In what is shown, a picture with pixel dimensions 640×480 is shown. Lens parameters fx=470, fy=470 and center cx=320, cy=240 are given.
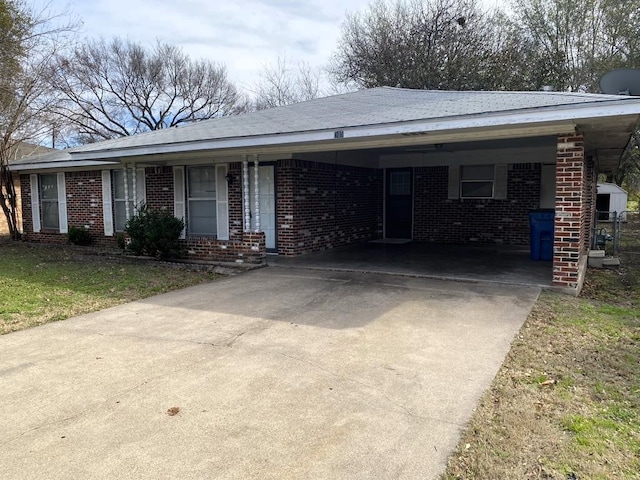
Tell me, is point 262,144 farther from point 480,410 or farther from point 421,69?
point 421,69

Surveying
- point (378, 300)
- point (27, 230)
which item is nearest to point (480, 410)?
point (378, 300)

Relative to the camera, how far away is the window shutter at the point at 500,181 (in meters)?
12.3

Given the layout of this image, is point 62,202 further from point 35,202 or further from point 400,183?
point 400,183

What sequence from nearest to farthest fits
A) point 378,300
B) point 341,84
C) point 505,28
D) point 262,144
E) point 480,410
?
point 480,410
point 378,300
point 262,144
point 505,28
point 341,84

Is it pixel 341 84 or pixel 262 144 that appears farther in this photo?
pixel 341 84

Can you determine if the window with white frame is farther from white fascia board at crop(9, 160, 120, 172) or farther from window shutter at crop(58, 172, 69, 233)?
window shutter at crop(58, 172, 69, 233)

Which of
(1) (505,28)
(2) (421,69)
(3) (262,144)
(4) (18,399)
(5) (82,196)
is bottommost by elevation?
(4) (18,399)

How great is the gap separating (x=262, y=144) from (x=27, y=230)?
10907 millimetres

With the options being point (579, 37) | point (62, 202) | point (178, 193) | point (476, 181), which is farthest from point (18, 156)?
point (579, 37)

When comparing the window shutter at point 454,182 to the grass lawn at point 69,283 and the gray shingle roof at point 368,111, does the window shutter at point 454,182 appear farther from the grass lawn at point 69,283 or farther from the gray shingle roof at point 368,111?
the grass lawn at point 69,283

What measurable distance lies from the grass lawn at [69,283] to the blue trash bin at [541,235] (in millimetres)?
6671

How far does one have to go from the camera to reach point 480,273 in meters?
8.31

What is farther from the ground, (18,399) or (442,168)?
(442,168)

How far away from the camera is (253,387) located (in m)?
3.77
